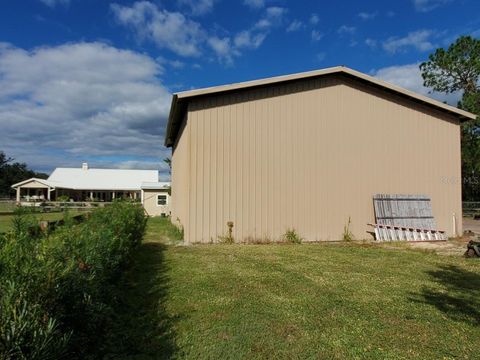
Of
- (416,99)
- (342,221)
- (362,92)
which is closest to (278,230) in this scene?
(342,221)

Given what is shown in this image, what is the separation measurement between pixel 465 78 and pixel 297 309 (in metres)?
31.6

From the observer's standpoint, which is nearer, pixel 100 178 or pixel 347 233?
pixel 347 233

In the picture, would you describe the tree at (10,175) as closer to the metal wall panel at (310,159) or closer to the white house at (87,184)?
the white house at (87,184)

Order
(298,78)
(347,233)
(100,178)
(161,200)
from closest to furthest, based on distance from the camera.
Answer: (298,78)
(347,233)
(161,200)
(100,178)

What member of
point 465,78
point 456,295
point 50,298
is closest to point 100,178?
point 465,78

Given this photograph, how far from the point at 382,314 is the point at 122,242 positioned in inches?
151

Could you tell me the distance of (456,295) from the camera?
240 inches

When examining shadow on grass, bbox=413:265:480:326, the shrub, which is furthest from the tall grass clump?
the shrub

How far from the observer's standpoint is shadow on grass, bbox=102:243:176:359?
397 cm

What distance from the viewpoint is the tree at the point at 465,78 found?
28812mm

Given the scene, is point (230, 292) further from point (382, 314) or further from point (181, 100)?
point (181, 100)

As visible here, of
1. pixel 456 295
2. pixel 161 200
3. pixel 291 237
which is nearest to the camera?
pixel 456 295

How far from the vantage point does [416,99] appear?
44.1 feet

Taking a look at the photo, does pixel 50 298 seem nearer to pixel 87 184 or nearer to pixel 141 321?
pixel 141 321
